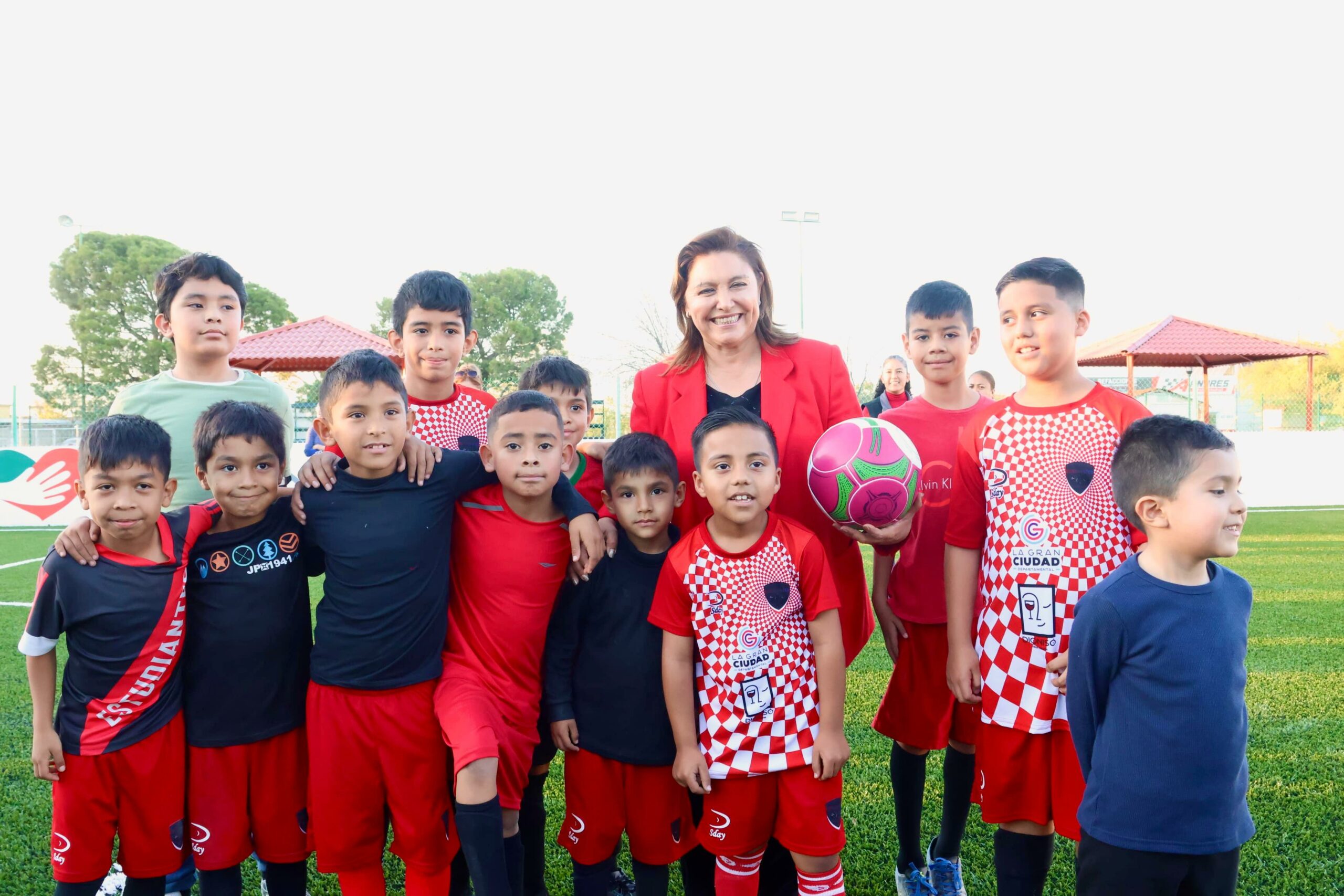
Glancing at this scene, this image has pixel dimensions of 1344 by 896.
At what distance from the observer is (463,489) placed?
2547 millimetres

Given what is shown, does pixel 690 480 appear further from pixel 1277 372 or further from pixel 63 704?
pixel 1277 372

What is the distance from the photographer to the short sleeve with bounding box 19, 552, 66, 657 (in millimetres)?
2223

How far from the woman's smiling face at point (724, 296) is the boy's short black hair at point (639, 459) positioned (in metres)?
0.41

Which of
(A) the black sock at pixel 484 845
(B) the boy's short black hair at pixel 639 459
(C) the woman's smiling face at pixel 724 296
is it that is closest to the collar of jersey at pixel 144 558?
(A) the black sock at pixel 484 845

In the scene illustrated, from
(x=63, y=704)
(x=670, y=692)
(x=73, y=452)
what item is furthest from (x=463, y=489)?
(x=73, y=452)

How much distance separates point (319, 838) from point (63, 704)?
2.71ft

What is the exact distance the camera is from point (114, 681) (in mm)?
2266

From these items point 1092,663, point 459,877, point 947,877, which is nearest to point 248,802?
point 459,877

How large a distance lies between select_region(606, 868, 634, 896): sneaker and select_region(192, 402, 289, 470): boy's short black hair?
76.3 inches

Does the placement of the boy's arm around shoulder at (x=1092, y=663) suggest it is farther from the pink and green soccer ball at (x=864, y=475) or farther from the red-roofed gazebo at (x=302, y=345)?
the red-roofed gazebo at (x=302, y=345)

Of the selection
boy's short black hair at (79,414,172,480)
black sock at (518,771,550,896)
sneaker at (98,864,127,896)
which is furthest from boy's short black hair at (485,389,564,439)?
sneaker at (98,864,127,896)

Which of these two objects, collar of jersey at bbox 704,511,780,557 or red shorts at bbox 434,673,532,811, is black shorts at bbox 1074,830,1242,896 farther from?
red shorts at bbox 434,673,532,811

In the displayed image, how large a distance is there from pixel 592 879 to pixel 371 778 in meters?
0.74

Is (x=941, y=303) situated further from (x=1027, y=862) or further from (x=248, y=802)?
(x=248, y=802)
